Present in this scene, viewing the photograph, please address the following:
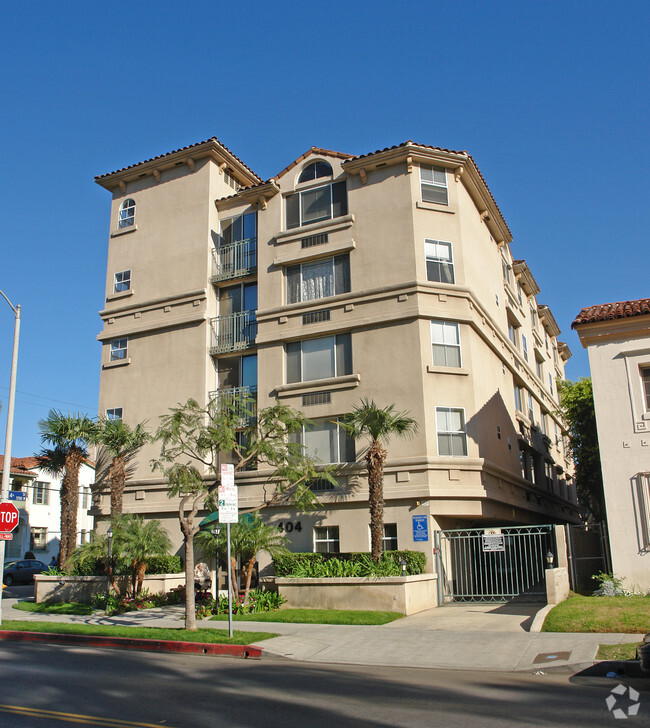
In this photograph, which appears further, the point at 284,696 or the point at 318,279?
the point at 318,279

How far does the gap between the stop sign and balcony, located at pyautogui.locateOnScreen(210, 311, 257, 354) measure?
35.7ft

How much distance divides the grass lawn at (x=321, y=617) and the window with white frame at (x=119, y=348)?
14449mm

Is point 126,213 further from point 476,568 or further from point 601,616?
point 601,616

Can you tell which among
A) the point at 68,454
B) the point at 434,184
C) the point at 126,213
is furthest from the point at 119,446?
the point at 434,184

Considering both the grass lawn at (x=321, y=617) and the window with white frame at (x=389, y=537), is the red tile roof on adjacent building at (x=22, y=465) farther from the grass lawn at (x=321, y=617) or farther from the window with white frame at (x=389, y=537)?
the grass lawn at (x=321, y=617)

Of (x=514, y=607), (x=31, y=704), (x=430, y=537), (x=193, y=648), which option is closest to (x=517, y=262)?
(x=430, y=537)

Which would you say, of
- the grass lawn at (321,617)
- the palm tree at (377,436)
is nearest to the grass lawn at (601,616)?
the grass lawn at (321,617)

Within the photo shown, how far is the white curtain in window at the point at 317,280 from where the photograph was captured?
26.9 meters

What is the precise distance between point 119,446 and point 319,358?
28.3ft

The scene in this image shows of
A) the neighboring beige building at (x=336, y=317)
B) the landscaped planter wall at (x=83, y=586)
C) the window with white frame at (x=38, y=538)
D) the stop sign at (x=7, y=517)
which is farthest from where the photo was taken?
the window with white frame at (x=38, y=538)

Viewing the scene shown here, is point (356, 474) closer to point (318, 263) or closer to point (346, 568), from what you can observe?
point (346, 568)

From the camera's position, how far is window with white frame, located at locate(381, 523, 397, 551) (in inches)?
912

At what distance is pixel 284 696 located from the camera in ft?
30.9

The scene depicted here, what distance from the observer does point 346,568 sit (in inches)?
811
